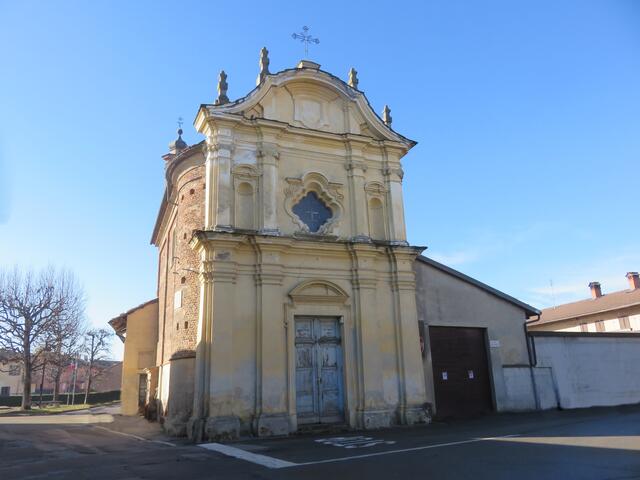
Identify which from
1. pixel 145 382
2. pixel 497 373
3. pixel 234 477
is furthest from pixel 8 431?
pixel 497 373

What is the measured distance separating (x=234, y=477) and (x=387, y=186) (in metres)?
11.4

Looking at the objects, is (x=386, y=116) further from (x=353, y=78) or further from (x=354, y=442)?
(x=354, y=442)

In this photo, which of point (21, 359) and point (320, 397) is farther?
point (21, 359)

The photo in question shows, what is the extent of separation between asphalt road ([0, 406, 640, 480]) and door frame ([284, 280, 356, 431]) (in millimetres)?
1296

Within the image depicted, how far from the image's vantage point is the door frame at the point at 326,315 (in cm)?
1352

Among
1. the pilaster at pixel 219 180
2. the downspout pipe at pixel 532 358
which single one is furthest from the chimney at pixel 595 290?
the pilaster at pixel 219 180

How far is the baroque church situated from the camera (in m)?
13.2

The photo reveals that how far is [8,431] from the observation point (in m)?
16.2

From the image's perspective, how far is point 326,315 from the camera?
14.6 meters

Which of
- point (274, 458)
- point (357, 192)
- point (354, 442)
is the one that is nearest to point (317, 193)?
point (357, 192)

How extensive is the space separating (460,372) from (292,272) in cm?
679

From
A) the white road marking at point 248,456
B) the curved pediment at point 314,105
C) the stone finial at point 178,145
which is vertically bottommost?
the white road marking at point 248,456

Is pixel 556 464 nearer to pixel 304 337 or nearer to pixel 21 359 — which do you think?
pixel 304 337

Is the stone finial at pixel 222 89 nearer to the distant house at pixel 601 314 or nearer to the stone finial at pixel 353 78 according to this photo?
the stone finial at pixel 353 78
